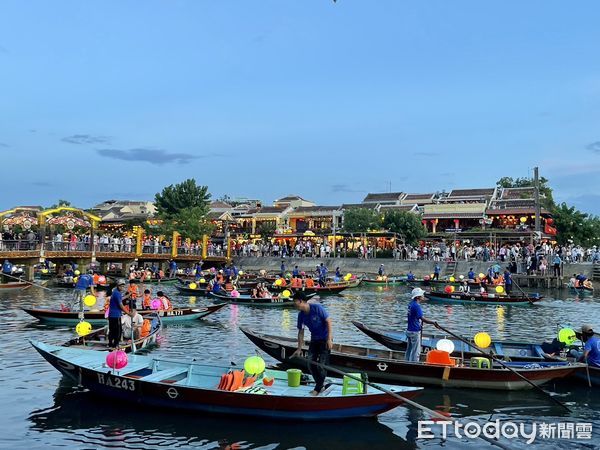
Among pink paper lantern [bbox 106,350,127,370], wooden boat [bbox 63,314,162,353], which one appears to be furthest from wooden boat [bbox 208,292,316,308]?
pink paper lantern [bbox 106,350,127,370]

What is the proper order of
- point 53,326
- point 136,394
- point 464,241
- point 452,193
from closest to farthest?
point 136,394 < point 53,326 < point 464,241 < point 452,193

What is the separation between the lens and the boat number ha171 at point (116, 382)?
11.1 metres

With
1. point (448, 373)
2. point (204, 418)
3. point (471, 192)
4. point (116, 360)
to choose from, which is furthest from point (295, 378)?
point (471, 192)

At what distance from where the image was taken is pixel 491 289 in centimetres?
3569

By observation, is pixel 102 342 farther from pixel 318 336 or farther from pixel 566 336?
pixel 566 336

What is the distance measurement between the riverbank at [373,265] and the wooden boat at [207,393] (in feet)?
122

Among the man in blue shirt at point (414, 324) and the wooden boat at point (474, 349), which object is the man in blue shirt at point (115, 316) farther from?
the man in blue shirt at point (414, 324)

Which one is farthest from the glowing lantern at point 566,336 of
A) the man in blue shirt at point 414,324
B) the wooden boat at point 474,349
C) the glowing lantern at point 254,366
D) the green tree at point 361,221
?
the green tree at point 361,221

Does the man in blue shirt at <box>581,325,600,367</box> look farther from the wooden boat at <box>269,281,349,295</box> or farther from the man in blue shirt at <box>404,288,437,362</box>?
the wooden boat at <box>269,281,349,295</box>

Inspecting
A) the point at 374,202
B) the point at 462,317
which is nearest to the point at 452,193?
the point at 374,202

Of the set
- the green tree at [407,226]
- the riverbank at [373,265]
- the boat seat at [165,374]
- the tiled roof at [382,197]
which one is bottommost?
the boat seat at [165,374]

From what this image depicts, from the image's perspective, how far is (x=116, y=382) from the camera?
11.2 m

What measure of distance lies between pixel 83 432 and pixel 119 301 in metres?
4.49

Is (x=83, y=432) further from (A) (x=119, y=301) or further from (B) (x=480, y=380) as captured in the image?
(B) (x=480, y=380)
